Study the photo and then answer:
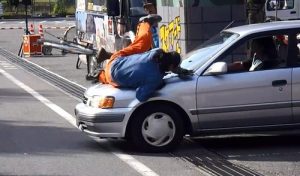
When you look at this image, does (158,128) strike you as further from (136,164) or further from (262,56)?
(262,56)

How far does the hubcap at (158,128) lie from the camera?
351 inches

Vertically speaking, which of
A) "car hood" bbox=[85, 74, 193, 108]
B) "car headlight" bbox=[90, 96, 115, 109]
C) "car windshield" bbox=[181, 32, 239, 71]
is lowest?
"car headlight" bbox=[90, 96, 115, 109]

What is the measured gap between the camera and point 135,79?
29.4 feet

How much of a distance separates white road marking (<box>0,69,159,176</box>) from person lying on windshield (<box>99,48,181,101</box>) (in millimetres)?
765

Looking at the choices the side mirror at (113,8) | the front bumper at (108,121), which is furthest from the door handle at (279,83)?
the side mirror at (113,8)

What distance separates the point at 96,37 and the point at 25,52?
8.23 meters

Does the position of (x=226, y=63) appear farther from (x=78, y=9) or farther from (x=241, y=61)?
(x=78, y=9)

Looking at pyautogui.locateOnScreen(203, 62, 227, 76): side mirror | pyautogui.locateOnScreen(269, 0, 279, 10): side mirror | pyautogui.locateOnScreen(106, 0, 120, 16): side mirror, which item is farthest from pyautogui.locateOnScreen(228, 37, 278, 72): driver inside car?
pyautogui.locateOnScreen(269, 0, 279, 10): side mirror

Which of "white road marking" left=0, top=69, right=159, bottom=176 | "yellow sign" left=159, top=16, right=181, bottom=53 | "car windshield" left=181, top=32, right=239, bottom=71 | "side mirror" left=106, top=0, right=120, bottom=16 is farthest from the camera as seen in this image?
"side mirror" left=106, top=0, right=120, bottom=16

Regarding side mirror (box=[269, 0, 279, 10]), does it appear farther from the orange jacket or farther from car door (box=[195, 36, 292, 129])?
car door (box=[195, 36, 292, 129])

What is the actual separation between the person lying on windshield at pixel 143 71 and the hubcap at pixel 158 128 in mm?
295

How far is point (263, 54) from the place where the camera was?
9227 mm

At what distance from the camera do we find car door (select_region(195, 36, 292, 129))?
8852mm

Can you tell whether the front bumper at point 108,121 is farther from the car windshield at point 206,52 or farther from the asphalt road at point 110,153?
the car windshield at point 206,52
